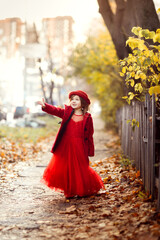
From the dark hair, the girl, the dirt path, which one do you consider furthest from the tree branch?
the dirt path

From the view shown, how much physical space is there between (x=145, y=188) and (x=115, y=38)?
468 cm

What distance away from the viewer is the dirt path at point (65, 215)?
373 cm

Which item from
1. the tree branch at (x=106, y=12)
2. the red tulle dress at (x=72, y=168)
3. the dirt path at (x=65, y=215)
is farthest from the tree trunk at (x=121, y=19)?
the dirt path at (x=65, y=215)

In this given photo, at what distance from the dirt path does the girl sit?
23cm

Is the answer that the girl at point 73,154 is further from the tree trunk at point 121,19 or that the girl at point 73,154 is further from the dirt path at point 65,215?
the tree trunk at point 121,19

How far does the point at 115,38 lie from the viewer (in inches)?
336

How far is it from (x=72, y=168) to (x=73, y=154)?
229mm

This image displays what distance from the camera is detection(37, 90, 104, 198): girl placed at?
5.29 meters

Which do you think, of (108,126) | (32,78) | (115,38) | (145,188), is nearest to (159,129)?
(145,188)

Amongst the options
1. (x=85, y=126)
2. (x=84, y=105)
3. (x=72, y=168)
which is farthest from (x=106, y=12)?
(x=72, y=168)

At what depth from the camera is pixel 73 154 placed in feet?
17.6

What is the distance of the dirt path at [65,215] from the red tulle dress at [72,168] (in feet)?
0.62

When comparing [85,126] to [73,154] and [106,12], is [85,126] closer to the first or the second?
[73,154]

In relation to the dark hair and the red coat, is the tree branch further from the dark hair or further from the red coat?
the red coat
